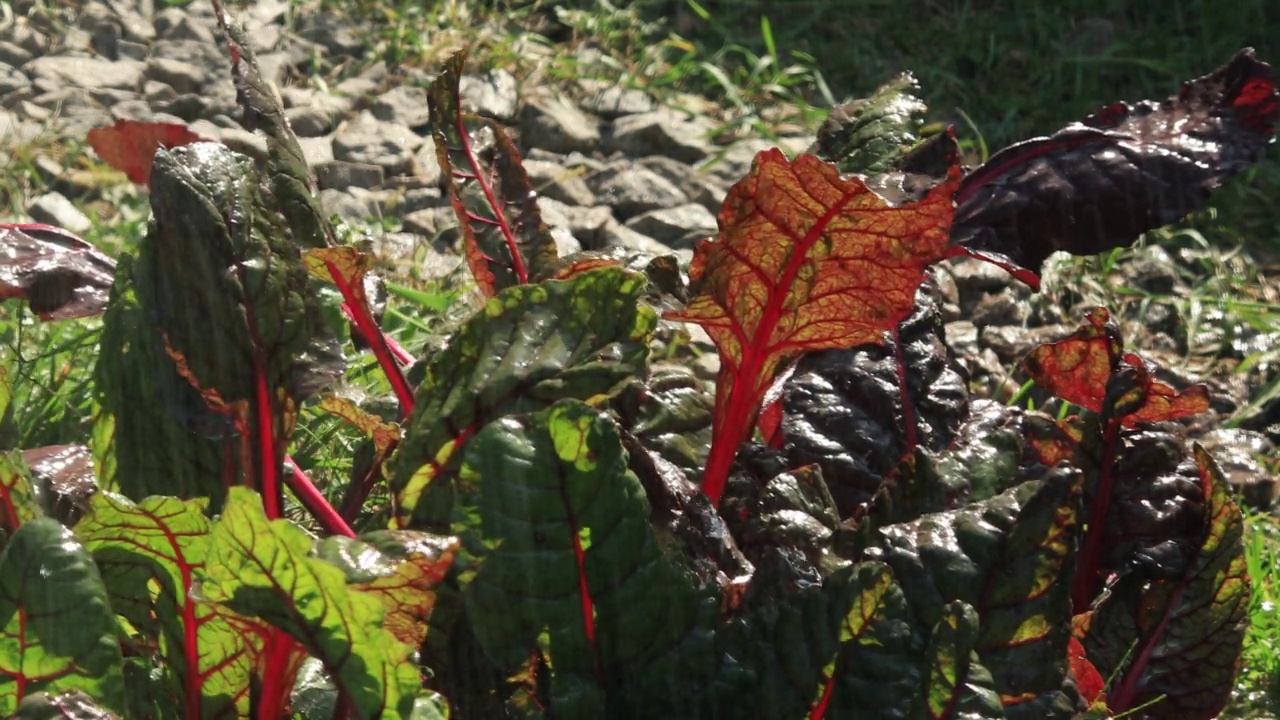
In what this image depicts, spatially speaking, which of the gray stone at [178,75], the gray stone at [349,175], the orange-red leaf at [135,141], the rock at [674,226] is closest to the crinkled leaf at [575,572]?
the orange-red leaf at [135,141]

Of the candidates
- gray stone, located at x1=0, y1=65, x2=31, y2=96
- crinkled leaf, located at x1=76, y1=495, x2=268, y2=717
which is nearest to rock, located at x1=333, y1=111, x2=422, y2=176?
gray stone, located at x1=0, y1=65, x2=31, y2=96

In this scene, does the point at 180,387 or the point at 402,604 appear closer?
the point at 402,604

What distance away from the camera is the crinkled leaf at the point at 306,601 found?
47.8 inches

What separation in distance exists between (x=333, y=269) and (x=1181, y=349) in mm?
2774

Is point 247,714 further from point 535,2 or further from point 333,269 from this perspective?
point 535,2

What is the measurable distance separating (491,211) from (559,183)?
2.20 m

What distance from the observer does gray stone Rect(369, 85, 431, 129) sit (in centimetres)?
448

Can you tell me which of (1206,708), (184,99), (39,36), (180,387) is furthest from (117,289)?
(39,36)

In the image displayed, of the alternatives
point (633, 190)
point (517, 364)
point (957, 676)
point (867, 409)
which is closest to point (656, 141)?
point (633, 190)

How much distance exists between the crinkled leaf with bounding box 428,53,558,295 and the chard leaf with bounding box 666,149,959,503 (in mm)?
397

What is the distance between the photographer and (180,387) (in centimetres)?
159

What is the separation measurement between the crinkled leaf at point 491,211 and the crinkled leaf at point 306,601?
0.82 m

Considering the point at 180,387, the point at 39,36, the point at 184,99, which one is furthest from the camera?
the point at 39,36

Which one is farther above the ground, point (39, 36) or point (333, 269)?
point (39, 36)
